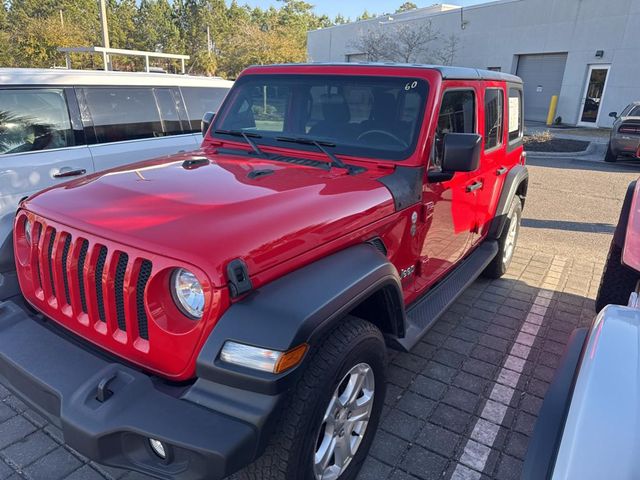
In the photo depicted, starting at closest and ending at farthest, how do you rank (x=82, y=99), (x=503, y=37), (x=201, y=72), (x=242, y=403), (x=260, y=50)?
(x=242, y=403)
(x=82, y=99)
(x=503, y=37)
(x=260, y=50)
(x=201, y=72)

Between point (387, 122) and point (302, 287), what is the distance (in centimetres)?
159

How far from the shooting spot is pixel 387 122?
307 centimetres

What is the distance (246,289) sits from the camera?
179 centimetres

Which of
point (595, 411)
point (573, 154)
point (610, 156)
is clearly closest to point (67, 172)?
point (595, 411)

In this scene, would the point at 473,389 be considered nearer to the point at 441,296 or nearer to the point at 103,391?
the point at 441,296

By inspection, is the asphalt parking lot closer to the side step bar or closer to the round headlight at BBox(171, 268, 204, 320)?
the side step bar

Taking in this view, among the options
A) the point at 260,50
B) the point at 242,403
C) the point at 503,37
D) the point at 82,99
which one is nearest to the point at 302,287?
the point at 242,403

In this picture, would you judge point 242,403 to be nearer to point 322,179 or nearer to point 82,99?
point 322,179

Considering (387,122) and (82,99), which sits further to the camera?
(82,99)

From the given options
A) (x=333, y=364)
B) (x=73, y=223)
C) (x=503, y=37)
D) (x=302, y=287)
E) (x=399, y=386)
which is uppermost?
(x=503, y=37)

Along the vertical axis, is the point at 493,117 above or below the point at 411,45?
below

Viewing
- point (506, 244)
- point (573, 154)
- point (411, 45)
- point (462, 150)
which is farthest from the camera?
point (411, 45)

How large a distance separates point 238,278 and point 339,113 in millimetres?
1783

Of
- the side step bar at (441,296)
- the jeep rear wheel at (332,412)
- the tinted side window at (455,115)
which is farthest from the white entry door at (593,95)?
the jeep rear wheel at (332,412)
